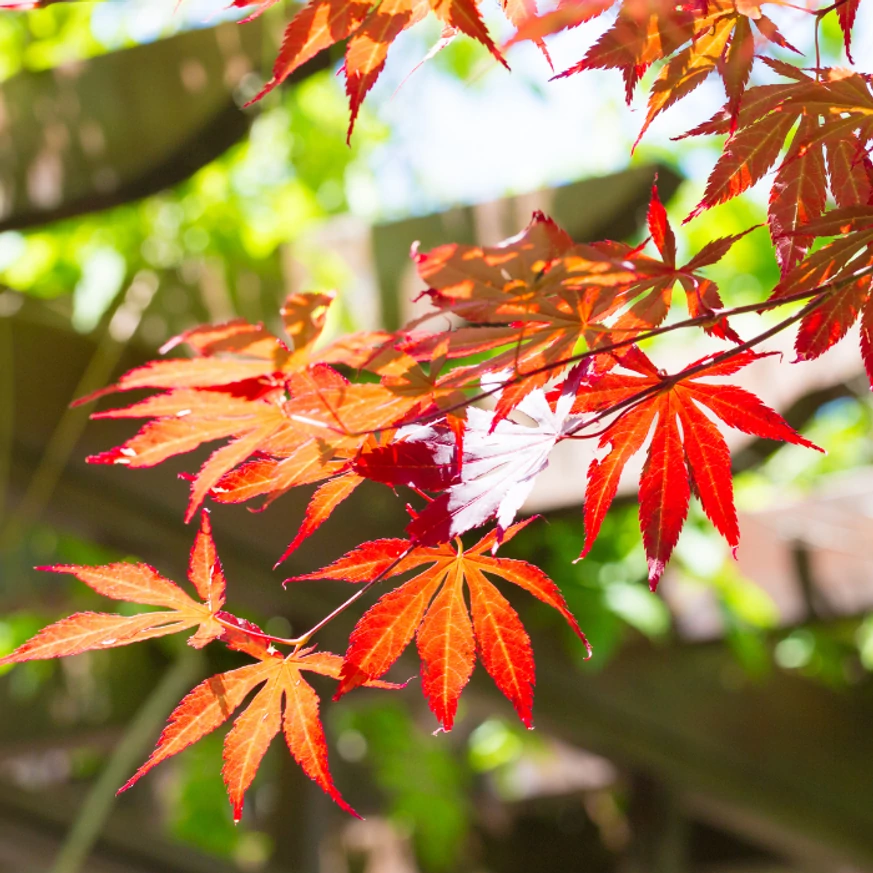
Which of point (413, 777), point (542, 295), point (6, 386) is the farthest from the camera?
point (413, 777)

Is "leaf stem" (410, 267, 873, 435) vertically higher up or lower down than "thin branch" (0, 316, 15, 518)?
higher up

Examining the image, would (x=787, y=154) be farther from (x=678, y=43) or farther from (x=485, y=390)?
(x=485, y=390)

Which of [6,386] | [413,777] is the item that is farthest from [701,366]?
[413,777]

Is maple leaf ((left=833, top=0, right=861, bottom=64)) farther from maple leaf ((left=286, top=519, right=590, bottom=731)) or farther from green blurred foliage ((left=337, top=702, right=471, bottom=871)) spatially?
green blurred foliage ((left=337, top=702, right=471, bottom=871))

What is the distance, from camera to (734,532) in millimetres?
378

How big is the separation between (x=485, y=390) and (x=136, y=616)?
6.1 inches

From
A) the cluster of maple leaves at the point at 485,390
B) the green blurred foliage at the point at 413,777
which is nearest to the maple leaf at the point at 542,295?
the cluster of maple leaves at the point at 485,390

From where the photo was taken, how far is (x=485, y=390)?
333 mm

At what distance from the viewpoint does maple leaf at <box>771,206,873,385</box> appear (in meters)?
0.34

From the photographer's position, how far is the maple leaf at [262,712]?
1.18 feet

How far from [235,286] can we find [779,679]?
160 cm

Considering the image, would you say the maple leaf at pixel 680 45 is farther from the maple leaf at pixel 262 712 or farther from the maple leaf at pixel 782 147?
the maple leaf at pixel 262 712

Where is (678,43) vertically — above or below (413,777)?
above

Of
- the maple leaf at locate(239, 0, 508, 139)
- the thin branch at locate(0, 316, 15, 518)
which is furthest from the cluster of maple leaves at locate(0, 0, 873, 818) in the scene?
the thin branch at locate(0, 316, 15, 518)
